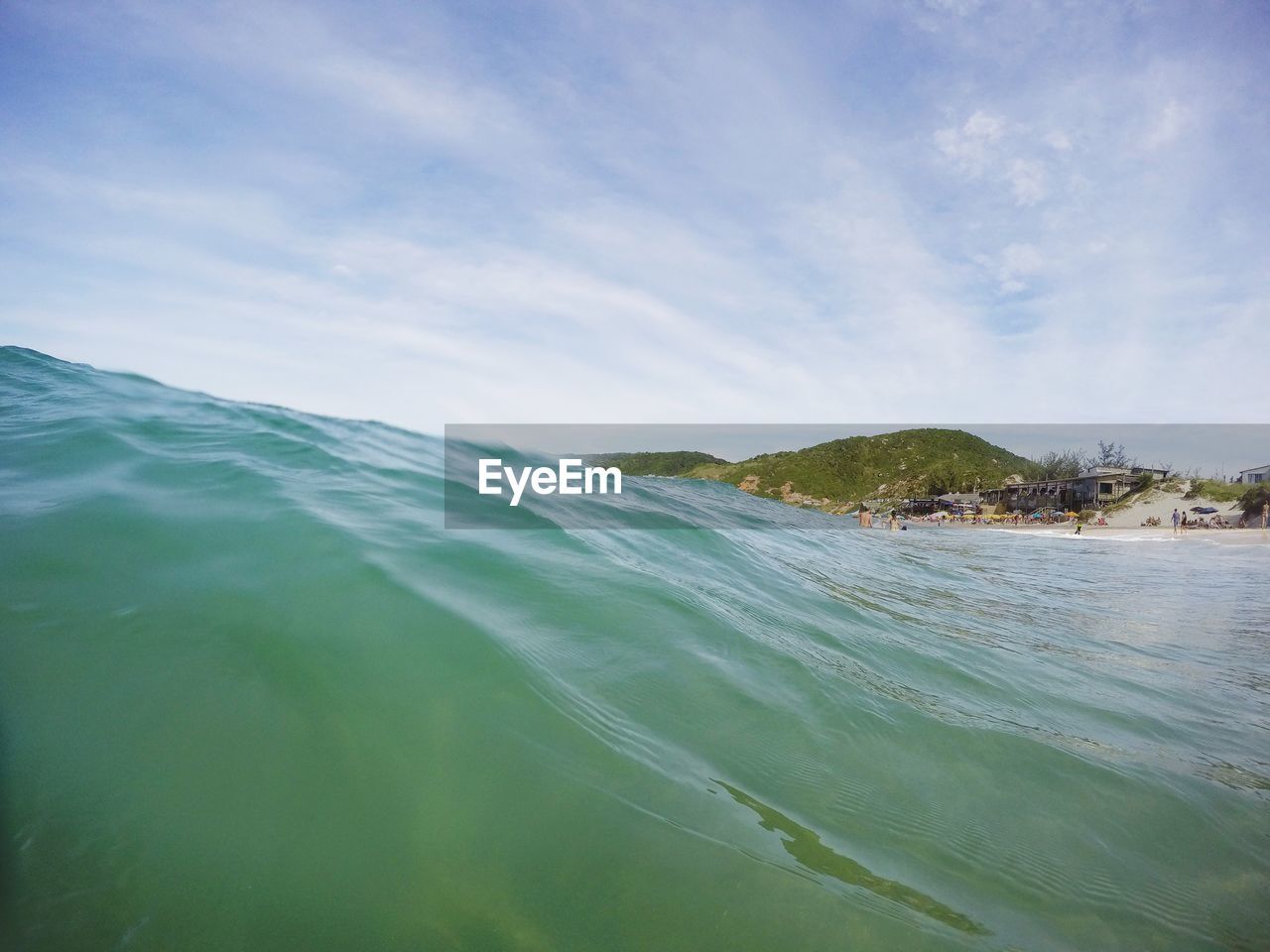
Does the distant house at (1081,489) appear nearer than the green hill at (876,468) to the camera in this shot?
Yes

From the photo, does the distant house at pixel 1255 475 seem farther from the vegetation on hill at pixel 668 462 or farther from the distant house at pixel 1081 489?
the vegetation on hill at pixel 668 462

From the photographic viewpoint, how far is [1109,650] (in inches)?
221

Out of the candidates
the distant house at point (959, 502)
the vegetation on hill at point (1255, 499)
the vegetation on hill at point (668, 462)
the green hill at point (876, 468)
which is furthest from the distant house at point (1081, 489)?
the vegetation on hill at point (668, 462)

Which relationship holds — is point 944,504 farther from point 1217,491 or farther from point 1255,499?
point 1255,499

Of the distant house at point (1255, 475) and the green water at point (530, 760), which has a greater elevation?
the distant house at point (1255, 475)

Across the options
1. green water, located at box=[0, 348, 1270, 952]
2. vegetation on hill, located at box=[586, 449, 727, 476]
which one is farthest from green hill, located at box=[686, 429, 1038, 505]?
green water, located at box=[0, 348, 1270, 952]

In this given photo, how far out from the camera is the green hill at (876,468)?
85.7 metres

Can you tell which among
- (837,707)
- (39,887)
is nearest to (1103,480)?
(837,707)

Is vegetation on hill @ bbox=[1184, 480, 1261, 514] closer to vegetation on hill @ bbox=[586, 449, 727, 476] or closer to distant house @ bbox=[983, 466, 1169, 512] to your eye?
distant house @ bbox=[983, 466, 1169, 512]

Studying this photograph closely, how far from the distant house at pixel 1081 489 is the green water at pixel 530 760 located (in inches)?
2425

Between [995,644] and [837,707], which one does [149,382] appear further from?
[995,644]

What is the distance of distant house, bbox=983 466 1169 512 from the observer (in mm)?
52938

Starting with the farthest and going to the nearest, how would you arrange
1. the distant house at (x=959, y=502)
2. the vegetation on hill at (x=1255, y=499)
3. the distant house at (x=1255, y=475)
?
the distant house at (x=959, y=502) < the distant house at (x=1255, y=475) < the vegetation on hill at (x=1255, y=499)

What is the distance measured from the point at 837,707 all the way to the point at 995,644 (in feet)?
9.75
